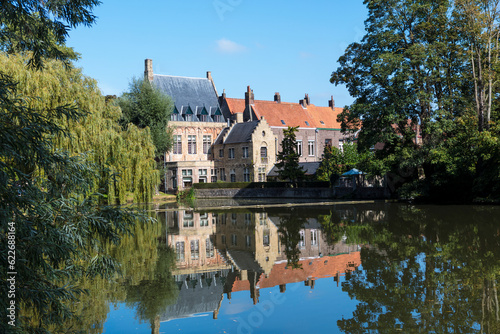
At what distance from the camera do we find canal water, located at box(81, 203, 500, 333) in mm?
6738

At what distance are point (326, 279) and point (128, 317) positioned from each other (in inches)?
158

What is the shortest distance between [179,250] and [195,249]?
1.45 ft

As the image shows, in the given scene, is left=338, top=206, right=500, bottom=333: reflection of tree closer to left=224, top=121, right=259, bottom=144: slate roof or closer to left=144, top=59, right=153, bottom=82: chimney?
left=224, top=121, right=259, bottom=144: slate roof

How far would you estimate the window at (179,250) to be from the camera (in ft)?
39.8

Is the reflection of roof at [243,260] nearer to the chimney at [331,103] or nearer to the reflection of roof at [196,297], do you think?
the reflection of roof at [196,297]

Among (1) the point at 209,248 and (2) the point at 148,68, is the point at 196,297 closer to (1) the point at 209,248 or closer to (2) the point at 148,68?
(1) the point at 209,248

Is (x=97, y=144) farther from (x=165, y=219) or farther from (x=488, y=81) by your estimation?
(x=488, y=81)

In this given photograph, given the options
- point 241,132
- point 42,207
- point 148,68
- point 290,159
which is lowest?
point 42,207

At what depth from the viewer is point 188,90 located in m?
54.5

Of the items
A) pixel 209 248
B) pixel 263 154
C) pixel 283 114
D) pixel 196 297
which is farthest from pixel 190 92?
pixel 196 297

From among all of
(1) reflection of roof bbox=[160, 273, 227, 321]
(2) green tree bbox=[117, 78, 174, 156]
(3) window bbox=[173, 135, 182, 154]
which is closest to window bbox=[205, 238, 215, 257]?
(1) reflection of roof bbox=[160, 273, 227, 321]

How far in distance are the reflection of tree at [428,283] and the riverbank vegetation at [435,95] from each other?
1335cm

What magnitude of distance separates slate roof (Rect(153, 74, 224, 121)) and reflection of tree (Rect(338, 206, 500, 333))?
4098 cm

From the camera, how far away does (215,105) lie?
5550 cm
